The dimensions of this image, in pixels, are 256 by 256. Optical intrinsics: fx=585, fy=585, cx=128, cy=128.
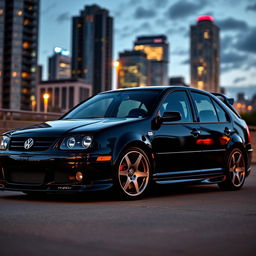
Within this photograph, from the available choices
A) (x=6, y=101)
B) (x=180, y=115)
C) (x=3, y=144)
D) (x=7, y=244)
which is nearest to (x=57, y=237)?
(x=7, y=244)

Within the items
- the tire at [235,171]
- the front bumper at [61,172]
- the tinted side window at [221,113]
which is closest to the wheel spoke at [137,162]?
the front bumper at [61,172]

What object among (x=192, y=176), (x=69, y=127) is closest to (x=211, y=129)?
(x=192, y=176)

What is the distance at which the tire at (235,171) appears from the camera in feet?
30.5

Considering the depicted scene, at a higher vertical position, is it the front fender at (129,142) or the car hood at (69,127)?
the car hood at (69,127)

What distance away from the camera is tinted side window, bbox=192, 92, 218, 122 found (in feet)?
29.5

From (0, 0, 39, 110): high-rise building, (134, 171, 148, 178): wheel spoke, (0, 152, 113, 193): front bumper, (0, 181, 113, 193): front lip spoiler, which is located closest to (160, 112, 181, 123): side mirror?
(134, 171, 148, 178): wheel spoke

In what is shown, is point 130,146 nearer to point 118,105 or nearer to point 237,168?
point 118,105

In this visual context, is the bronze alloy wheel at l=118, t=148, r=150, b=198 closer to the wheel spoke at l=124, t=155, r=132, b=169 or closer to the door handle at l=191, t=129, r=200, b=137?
the wheel spoke at l=124, t=155, r=132, b=169

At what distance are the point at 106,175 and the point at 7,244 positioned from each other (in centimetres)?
296

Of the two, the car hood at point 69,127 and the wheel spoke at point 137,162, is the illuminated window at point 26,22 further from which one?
the wheel spoke at point 137,162

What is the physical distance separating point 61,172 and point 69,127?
644mm

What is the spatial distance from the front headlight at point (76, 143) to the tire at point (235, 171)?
2.96 m

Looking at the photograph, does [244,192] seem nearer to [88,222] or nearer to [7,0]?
[88,222]

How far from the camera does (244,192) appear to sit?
9102mm
